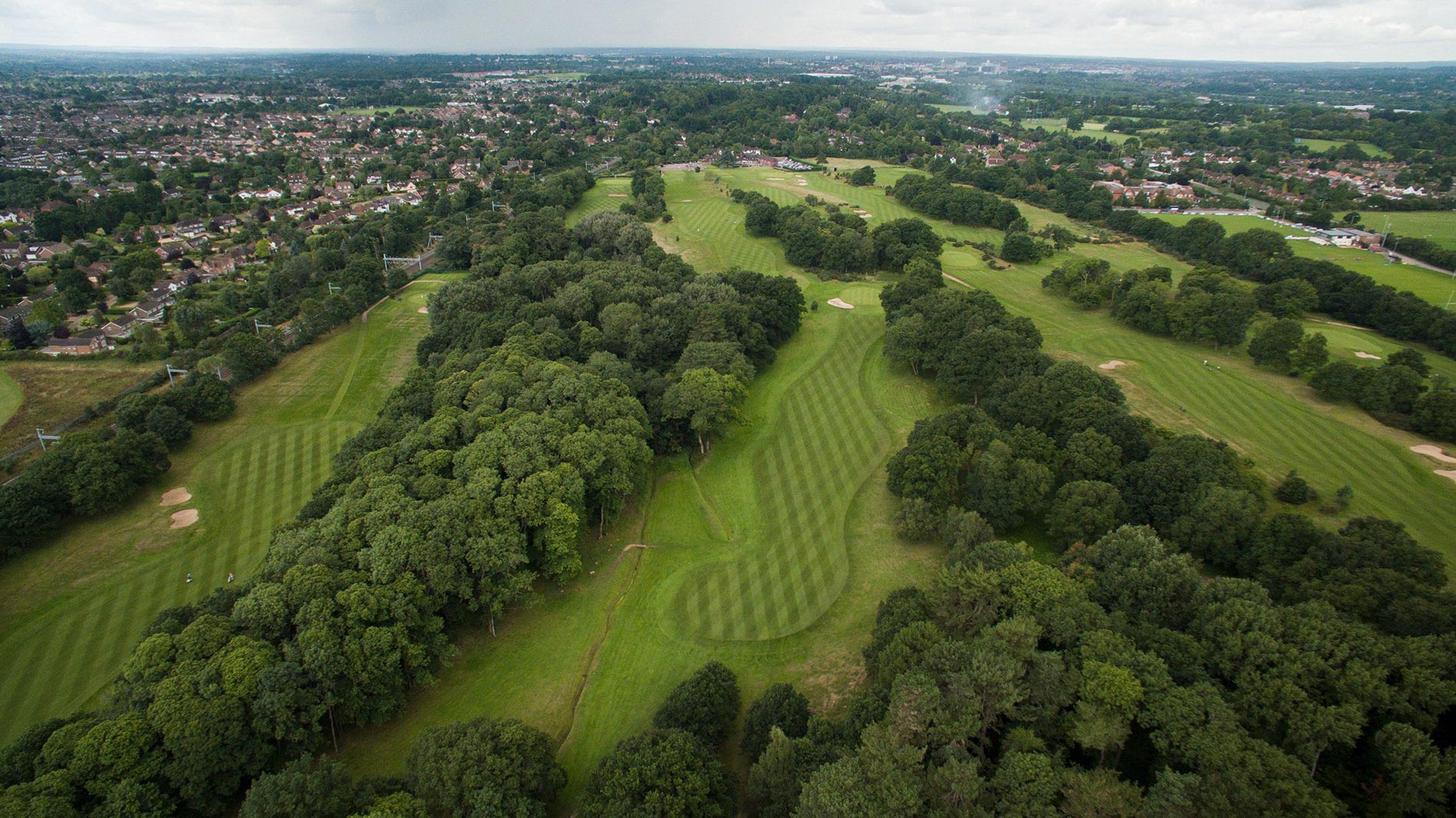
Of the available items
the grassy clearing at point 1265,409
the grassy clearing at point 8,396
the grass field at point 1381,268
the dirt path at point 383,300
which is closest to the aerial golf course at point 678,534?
the grassy clearing at point 1265,409

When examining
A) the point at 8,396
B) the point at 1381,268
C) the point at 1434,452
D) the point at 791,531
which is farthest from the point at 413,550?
the point at 1381,268

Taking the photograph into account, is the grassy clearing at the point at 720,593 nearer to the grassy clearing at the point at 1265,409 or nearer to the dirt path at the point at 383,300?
the grassy clearing at the point at 1265,409

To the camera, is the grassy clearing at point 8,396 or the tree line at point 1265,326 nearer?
the tree line at point 1265,326

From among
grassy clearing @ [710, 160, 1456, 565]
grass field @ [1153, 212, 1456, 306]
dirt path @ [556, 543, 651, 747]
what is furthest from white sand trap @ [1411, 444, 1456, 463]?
dirt path @ [556, 543, 651, 747]

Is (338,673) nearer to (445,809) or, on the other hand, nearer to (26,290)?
(445,809)

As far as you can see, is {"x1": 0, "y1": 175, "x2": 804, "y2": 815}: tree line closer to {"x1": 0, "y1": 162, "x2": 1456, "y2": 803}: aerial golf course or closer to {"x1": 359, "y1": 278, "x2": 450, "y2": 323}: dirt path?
{"x1": 0, "y1": 162, "x2": 1456, "y2": 803}: aerial golf course

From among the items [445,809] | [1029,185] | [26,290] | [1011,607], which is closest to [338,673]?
[445,809]

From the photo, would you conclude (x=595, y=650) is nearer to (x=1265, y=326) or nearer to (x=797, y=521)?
(x=797, y=521)
